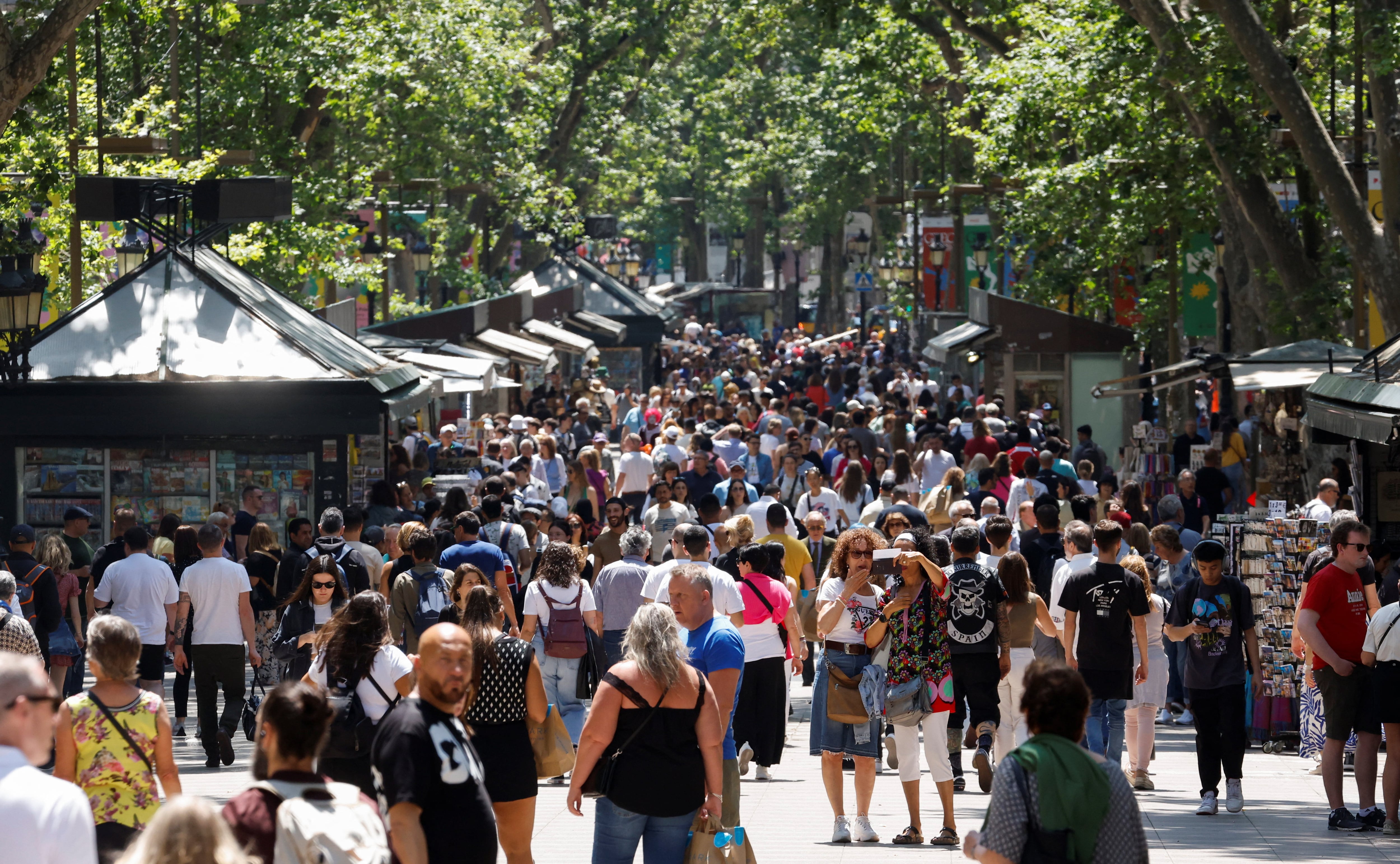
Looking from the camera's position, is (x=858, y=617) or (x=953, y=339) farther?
(x=953, y=339)

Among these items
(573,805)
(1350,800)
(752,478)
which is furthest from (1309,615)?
(752,478)

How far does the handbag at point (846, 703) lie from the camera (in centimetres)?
945

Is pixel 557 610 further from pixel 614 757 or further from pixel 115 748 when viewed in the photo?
pixel 115 748

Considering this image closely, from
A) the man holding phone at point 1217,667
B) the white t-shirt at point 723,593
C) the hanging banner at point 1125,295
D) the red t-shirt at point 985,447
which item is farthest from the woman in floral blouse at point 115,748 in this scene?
the hanging banner at point 1125,295

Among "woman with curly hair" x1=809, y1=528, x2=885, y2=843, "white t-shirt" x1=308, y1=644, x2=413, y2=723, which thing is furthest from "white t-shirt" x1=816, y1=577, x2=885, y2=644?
"white t-shirt" x1=308, y1=644, x2=413, y2=723

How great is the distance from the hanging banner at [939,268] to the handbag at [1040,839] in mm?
36250

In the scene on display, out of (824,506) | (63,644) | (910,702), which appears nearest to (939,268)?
(824,506)

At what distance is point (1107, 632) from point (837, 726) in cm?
186

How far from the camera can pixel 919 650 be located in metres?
9.58

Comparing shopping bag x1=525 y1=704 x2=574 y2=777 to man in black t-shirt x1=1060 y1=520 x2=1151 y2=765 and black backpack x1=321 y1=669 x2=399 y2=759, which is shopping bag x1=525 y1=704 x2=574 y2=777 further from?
man in black t-shirt x1=1060 y1=520 x2=1151 y2=765

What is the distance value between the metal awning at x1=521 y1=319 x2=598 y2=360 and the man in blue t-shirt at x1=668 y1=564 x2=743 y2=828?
1017 inches

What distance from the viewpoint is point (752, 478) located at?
69.3ft

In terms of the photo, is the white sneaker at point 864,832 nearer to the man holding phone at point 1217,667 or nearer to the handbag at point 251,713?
the man holding phone at point 1217,667

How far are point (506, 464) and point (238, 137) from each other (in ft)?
26.6
